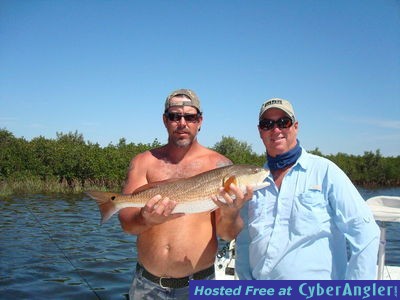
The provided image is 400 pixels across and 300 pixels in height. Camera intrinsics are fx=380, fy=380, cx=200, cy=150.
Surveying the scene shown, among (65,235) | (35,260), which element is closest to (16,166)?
(65,235)

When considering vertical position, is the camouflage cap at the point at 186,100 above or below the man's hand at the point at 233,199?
above

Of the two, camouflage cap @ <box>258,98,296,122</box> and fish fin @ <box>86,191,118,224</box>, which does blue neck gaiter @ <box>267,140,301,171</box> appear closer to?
camouflage cap @ <box>258,98,296,122</box>

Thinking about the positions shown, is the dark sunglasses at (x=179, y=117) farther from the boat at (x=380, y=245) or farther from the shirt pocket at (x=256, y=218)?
the boat at (x=380, y=245)

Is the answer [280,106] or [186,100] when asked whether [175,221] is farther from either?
[280,106]

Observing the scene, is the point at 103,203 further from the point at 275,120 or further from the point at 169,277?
the point at 275,120

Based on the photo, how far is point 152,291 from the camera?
3.82m

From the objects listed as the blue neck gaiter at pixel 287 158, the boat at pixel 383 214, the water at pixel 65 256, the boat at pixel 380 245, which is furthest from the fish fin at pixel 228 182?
the water at pixel 65 256

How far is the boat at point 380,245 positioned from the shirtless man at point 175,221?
8.28ft

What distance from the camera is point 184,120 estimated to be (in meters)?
3.93

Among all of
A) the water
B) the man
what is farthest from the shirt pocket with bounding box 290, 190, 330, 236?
the water

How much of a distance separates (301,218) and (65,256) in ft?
34.2

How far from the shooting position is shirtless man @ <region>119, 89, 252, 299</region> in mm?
3773

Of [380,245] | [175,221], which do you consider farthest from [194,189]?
[380,245]

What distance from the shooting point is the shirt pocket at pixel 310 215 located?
3.17 meters
